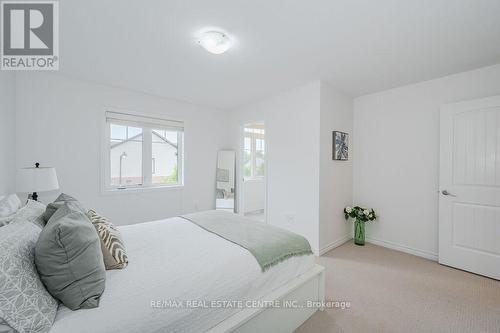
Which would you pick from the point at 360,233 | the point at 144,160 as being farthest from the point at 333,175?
Answer: the point at 144,160

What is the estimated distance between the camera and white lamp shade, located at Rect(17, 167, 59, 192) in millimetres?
2158

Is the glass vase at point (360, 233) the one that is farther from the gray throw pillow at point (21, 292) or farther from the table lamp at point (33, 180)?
the table lamp at point (33, 180)

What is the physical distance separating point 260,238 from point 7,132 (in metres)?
2.95

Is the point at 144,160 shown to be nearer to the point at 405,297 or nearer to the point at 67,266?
the point at 67,266

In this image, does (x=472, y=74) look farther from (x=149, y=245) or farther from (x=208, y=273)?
(x=149, y=245)

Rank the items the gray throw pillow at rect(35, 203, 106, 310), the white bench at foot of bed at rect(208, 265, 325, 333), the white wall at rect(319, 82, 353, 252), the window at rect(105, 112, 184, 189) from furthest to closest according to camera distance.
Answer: the window at rect(105, 112, 184, 189)
the white wall at rect(319, 82, 353, 252)
the white bench at foot of bed at rect(208, 265, 325, 333)
the gray throw pillow at rect(35, 203, 106, 310)

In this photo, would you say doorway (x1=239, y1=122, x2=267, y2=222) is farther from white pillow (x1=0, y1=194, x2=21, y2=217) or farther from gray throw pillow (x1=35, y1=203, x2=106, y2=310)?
gray throw pillow (x1=35, y1=203, x2=106, y2=310)

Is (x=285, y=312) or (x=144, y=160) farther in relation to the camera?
(x=144, y=160)

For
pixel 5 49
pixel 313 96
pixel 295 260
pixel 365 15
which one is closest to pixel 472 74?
pixel 313 96

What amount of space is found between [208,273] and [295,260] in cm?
73

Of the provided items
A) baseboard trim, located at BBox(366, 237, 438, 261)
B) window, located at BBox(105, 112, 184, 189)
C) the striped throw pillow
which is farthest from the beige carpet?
window, located at BBox(105, 112, 184, 189)

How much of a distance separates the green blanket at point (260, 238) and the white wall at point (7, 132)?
82.7 inches

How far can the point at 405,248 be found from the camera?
10.3 ft

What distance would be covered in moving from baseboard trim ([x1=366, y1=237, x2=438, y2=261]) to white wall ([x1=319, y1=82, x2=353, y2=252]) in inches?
15.1
